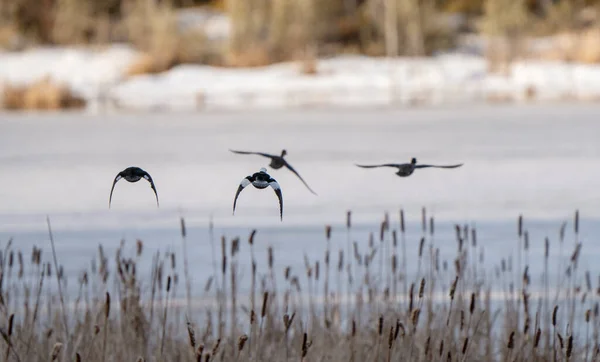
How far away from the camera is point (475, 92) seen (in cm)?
1791

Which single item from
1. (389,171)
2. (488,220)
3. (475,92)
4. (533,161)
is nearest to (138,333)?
(488,220)

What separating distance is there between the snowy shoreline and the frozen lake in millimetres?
3533

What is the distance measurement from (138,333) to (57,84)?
1614 centimetres

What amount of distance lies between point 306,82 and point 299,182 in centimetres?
1168

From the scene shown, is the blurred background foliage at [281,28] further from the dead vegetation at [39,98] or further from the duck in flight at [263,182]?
the duck in flight at [263,182]

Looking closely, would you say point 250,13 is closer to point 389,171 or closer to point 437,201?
point 389,171

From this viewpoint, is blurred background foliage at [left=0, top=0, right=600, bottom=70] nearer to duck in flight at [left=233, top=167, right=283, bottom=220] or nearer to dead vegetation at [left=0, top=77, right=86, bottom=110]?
dead vegetation at [left=0, top=77, right=86, bottom=110]

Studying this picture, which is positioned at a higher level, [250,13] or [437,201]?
[250,13]

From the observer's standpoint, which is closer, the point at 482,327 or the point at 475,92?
the point at 482,327

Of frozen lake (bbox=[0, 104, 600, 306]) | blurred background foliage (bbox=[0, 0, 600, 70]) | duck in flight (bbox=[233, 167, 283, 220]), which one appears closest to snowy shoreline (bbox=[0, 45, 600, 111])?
blurred background foliage (bbox=[0, 0, 600, 70])

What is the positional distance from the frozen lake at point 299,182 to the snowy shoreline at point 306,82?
3.53m

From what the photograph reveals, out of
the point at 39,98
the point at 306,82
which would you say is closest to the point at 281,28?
the point at 306,82

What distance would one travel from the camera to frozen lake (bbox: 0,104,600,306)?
203 inches

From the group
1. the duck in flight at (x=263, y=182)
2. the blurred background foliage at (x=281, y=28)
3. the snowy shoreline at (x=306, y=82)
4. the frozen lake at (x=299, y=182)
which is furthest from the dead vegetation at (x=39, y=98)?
the duck in flight at (x=263, y=182)
